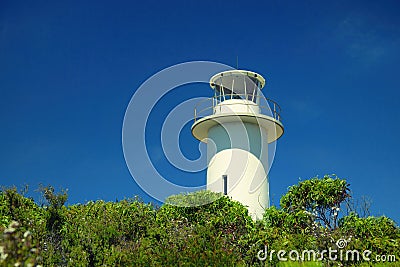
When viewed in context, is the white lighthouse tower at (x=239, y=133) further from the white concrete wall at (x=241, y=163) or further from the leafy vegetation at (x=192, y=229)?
the leafy vegetation at (x=192, y=229)

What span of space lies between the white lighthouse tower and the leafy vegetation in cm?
257

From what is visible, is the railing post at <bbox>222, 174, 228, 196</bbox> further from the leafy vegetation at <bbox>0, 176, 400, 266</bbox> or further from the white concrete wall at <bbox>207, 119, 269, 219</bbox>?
the leafy vegetation at <bbox>0, 176, 400, 266</bbox>

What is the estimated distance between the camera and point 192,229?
47.0 ft

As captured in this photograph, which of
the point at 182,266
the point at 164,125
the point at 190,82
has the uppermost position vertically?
the point at 190,82

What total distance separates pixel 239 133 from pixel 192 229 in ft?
23.3

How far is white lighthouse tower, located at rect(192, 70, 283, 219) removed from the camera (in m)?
20.2

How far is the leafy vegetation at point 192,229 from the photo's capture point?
11.5 m

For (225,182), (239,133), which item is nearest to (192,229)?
(225,182)

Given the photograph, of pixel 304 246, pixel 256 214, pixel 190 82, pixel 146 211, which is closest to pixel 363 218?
pixel 304 246

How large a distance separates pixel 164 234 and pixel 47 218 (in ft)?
13.0

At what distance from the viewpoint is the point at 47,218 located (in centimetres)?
1548

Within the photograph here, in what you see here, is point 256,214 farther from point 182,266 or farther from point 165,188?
point 182,266

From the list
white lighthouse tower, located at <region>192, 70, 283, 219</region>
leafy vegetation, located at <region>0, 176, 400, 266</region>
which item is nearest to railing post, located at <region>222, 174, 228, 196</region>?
white lighthouse tower, located at <region>192, 70, 283, 219</region>

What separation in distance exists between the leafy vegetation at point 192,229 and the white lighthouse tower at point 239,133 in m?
2.57
